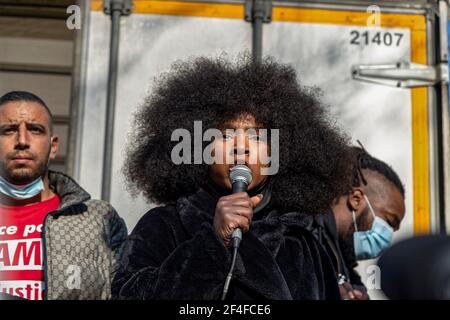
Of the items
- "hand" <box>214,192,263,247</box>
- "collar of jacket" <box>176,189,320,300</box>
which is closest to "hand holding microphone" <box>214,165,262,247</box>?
"hand" <box>214,192,263,247</box>

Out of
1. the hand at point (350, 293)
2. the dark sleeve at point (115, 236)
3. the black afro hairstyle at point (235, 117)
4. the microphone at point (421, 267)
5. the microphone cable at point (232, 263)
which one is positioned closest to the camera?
the microphone at point (421, 267)

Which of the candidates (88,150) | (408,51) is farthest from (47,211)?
(408,51)

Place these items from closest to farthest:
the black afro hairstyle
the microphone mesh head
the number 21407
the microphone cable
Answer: the microphone cable
the microphone mesh head
the black afro hairstyle
the number 21407

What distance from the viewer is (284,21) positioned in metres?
3.73

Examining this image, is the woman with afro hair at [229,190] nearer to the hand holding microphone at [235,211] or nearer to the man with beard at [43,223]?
the hand holding microphone at [235,211]

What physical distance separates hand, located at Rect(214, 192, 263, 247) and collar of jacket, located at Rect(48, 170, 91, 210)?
71cm

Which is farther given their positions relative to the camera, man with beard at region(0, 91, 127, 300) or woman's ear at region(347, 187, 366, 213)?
→ woman's ear at region(347, 187, 366, 213)

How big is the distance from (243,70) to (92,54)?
2.23ft

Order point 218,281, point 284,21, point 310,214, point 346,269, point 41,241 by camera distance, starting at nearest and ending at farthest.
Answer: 1. point 218,281
2. point 41,241
3. point 310,214
4. point 346,269
5. point 284,21

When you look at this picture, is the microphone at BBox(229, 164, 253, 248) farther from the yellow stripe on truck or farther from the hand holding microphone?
the yellow stripe on truck

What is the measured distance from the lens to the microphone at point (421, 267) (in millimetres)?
1270

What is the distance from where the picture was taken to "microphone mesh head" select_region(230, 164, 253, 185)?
269 centimetres

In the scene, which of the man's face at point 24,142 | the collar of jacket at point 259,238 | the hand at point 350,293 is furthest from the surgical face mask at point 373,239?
the man's face at point 24,142

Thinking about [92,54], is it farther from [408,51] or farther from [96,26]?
[408,51]
